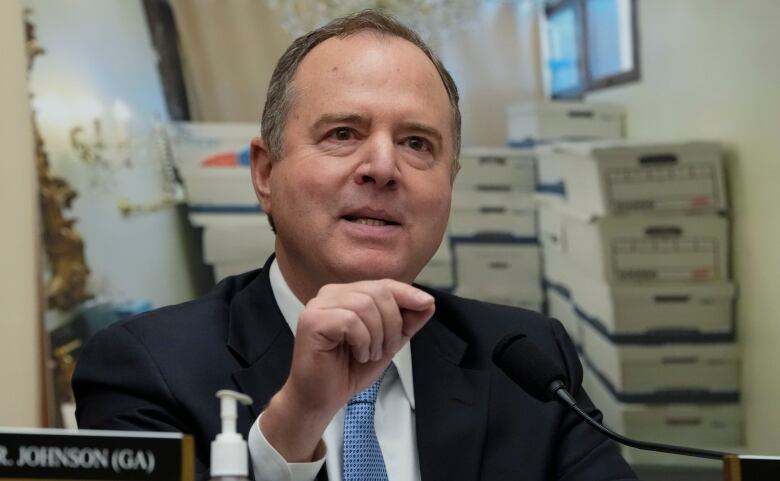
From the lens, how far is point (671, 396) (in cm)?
218

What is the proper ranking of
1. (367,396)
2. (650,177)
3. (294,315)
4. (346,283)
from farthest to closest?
(650,177)
(294,315)
(367,396)
(346,283)

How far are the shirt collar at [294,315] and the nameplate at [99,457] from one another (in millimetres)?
547

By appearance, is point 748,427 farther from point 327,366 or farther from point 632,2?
point 327,366

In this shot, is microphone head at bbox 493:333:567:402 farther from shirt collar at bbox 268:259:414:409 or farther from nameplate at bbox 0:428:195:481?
nameplate at bbox 0:428:195:481

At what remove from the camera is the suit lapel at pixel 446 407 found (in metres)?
1.13

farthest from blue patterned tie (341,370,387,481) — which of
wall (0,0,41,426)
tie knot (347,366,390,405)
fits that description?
wall (0,0,41,426)

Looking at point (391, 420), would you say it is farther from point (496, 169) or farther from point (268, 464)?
point (496, 169)

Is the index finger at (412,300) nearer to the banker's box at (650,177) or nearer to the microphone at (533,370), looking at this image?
the microphone at (533,370)

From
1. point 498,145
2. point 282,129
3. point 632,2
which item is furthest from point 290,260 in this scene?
point 632,2

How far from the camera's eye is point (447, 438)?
1.14 meters

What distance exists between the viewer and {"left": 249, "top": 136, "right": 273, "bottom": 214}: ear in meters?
1.27

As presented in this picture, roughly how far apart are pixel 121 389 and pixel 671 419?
1527 mm

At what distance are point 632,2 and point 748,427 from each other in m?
1.08

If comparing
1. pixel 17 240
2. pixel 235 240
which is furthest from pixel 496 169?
pixel 17 240
